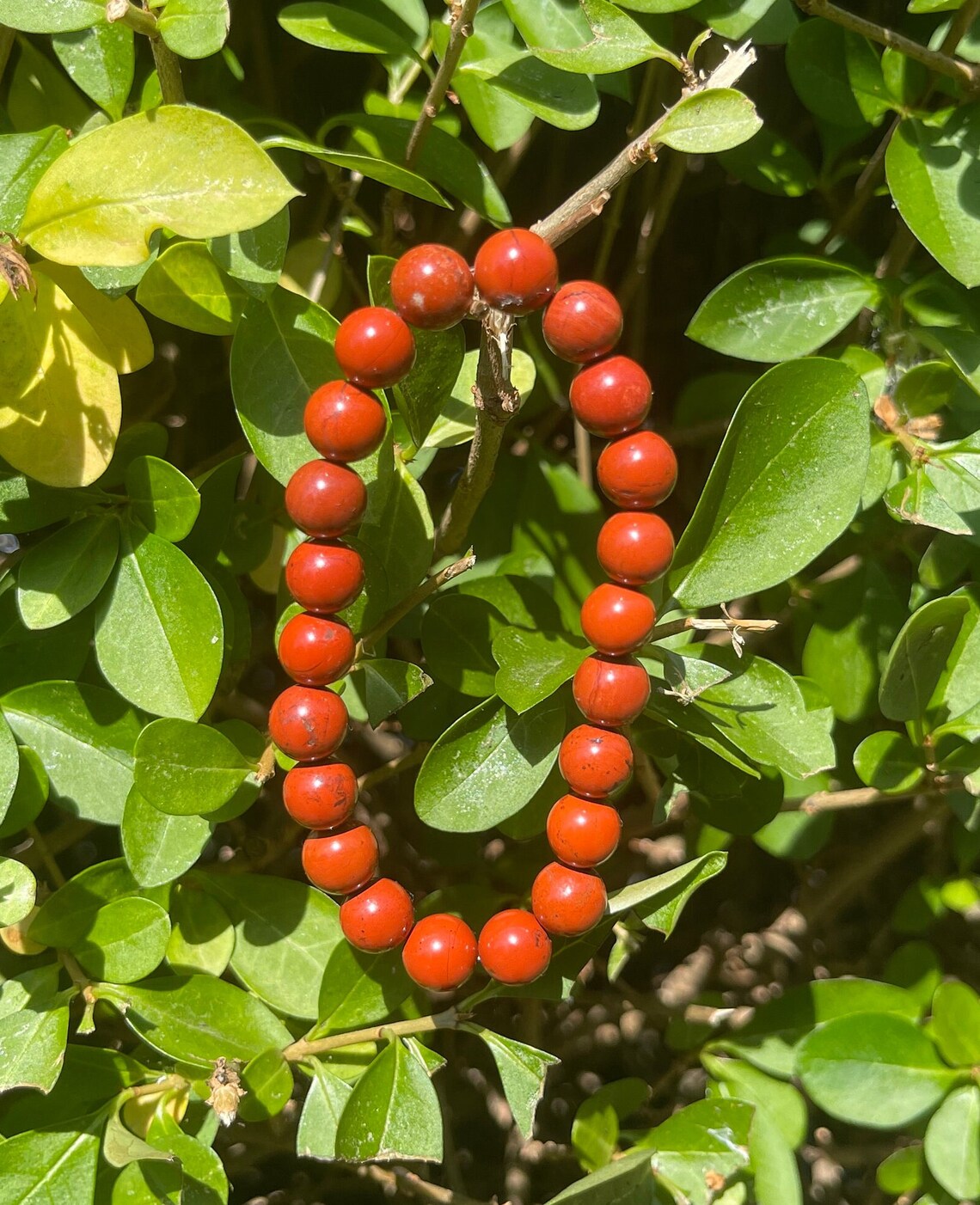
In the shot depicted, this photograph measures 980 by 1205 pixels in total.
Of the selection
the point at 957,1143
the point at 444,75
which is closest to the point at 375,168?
the point at 444,75

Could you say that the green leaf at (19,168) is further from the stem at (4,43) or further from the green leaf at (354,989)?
the green leaf at (354,989)

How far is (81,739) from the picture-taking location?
651 mm

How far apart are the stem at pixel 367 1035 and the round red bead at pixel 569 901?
0.31ft

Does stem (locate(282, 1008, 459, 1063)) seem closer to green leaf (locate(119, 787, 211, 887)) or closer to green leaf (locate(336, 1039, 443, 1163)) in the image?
green leaf (locate(336, 1039, 443, 1163))

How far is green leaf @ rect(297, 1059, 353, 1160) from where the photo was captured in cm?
66

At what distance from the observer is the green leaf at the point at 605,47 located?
570 millimetres

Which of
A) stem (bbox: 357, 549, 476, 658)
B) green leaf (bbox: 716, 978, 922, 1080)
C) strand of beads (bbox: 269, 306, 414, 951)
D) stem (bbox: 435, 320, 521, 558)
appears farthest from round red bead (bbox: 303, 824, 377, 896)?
green leaf (bbox: 716, 978, 922, 1080)

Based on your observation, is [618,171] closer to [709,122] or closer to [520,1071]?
[709,122]

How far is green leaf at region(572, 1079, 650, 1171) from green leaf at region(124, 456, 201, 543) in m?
0.52

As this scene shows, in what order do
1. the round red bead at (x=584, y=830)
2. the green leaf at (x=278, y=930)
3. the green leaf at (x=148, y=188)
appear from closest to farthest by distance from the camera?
1. the green leaf at (x=148, y=188)
2. the round red bead at (x=584, y=830)
3. the green leaf at (x=278, y=930)

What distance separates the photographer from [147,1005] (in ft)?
2.13

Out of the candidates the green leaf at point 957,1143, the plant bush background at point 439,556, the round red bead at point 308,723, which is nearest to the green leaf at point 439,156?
the plant bush background at point 439,556

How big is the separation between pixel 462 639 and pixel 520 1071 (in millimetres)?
260

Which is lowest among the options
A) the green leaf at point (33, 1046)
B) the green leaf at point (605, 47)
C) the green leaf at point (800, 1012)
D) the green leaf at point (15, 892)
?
the green leaf at point (800, 1012)
